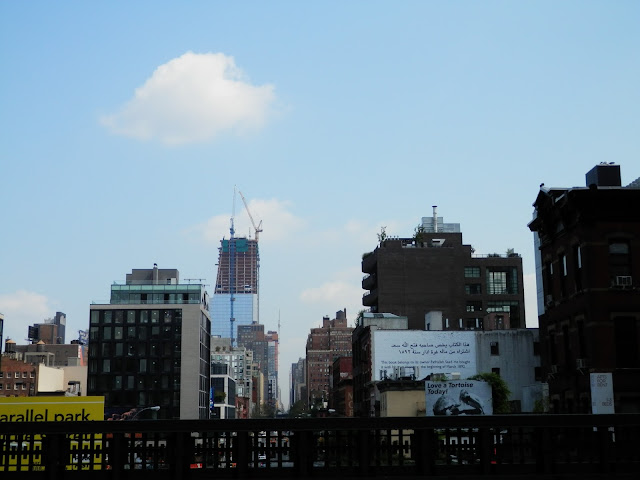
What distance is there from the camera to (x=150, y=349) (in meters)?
154

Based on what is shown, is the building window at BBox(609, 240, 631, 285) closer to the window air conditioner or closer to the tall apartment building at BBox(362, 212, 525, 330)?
the window air conditioner

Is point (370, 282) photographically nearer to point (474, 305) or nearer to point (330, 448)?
point (474, 305)

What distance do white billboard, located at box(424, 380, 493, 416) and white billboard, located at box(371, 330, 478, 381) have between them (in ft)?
44.1

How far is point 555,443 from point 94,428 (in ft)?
33.5

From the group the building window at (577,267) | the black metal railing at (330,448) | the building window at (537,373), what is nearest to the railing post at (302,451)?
the black metal railing at (330,448)

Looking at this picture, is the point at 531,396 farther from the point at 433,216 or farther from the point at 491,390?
the point at 433,216

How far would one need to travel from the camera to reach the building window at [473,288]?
127 m

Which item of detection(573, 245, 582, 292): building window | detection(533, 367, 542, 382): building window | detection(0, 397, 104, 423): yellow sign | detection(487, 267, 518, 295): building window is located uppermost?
detection(487, 267, 518, 295): building window

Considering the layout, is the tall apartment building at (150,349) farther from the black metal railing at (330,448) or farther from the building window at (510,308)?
the black metal railing at (330,448)

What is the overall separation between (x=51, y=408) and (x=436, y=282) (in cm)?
9090

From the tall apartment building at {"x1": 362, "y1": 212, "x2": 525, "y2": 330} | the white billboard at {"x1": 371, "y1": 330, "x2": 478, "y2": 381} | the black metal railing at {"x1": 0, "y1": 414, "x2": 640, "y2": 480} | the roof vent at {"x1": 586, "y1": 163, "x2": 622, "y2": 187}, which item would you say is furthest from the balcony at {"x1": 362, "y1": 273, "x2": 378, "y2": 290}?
the black metal railing at {"x1": 0, "y1": 414, "x2": 640, "y2": 480}

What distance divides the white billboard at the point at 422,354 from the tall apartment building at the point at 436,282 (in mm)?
24564

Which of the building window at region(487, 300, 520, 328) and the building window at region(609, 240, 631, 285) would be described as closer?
the building window at region(609, 240, 631, 285)

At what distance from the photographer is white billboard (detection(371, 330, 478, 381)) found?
3452 inches
